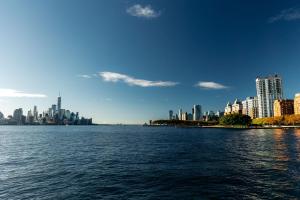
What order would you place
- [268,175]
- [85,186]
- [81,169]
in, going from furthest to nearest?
[81,169] → [268,175] → [85,186]

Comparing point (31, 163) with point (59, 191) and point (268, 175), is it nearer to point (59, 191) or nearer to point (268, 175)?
point (59, 191)

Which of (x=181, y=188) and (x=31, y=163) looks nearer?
(x=181, y=188)

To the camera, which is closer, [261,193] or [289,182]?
[261,193]

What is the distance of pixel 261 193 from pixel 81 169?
105 feet

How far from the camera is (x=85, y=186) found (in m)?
33.1

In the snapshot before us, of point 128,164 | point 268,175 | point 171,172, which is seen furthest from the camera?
point 128,164

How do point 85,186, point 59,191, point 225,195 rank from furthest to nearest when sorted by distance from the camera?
point 85,186 < point 59,191 < point 225,195

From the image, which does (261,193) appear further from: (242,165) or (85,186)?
(85,186)

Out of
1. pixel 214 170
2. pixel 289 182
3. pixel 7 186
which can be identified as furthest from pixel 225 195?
pixel 7 186

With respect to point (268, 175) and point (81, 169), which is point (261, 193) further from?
point (81, 169)

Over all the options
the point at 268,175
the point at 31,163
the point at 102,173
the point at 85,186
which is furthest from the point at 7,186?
the point at 268,175

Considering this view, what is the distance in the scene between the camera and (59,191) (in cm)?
3083

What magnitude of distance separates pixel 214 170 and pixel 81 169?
25685mm

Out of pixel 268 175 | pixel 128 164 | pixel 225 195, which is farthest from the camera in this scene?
pixel 128 164
